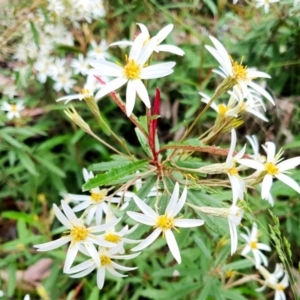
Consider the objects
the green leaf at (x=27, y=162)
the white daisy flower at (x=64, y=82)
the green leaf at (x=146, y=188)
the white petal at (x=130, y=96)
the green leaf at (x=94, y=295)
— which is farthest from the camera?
the white daisy flower at (x=64, y=82)

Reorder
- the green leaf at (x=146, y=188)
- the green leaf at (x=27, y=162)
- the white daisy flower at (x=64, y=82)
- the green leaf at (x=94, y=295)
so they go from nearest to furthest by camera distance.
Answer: the green leaf at (x=146, y=188) < the green leaf at (x=94, y=295) < the green leaf at (x=27, y=162) < the white daisy flower at (x=64, y=82)

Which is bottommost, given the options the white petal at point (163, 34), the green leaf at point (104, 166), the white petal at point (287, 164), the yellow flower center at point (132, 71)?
the white petal at point (287, 164)

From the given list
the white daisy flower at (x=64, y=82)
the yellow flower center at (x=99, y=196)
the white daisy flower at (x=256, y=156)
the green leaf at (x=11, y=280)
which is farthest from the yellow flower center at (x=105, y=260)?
the white daisy flower at (x=64, y=82)

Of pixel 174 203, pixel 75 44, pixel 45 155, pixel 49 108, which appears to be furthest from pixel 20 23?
pixel 174 203

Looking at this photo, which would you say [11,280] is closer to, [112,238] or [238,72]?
[112,238]

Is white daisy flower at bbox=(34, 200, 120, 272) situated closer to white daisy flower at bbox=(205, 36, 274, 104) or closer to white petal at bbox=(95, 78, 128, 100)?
white petal at bbox=(95, 78, 128, 100)

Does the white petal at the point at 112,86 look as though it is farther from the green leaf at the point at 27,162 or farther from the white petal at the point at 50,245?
the green leaf at the point at 27,162

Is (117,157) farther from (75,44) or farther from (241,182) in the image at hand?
(75,44)

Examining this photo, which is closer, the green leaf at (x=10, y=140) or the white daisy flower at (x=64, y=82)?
the green leaf at (x=10, y=140)
